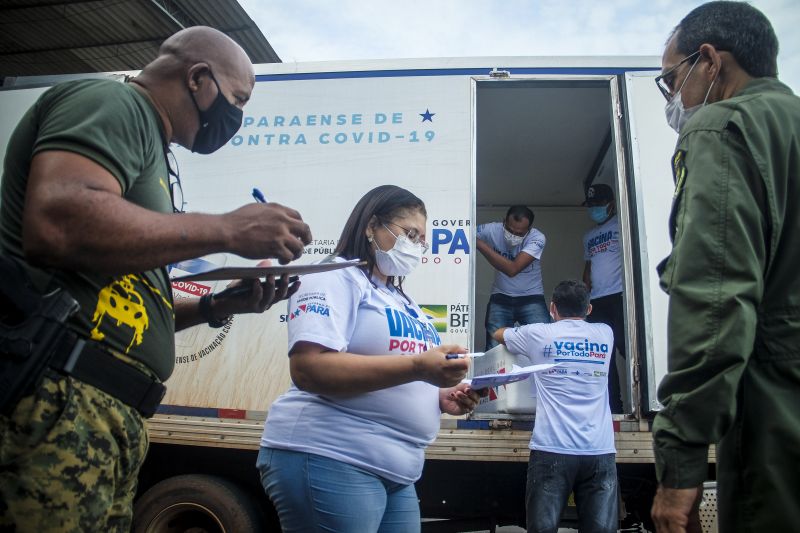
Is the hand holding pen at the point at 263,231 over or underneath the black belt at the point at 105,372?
over

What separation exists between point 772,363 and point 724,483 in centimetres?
29

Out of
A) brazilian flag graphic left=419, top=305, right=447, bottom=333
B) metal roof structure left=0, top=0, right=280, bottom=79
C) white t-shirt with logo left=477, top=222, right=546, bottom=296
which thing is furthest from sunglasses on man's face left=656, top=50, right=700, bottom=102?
metal roof structure left=0, top=0, right=280, bottom=79

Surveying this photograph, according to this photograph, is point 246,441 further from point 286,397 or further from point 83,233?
point 83,233

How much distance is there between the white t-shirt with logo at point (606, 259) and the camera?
4.69 m

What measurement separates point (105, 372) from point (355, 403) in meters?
0.73

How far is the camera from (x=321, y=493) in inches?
61.7

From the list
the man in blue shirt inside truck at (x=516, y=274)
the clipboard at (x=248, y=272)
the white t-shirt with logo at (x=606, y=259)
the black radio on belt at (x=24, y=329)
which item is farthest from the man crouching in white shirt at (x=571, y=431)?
the black radio on belt at (x=24, y=329)

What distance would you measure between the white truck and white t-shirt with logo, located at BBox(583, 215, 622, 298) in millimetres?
1201

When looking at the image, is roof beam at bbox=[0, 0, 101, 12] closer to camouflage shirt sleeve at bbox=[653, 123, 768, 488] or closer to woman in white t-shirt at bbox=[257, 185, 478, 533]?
woman in white t-shirt at bbox=[257, 185, 478, 533]

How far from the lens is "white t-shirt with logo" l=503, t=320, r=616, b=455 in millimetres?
3182

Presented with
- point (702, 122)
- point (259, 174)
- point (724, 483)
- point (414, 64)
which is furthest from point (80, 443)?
point (414, 64)

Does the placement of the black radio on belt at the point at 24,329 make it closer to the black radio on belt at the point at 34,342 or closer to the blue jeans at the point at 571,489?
the black radio on belt at the point at 34,342

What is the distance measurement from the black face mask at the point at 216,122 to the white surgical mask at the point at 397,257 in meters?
0.65

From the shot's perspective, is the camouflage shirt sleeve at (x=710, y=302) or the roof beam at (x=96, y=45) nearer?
the camouflage shirt sleeve at (x=710, y=302)
